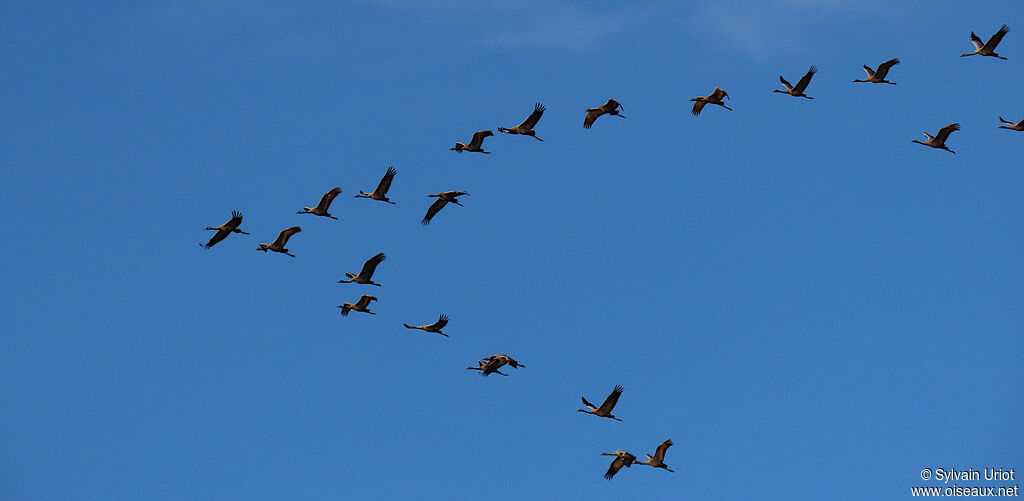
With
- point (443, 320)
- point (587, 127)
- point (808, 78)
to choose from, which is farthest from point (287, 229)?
point (808, 78)

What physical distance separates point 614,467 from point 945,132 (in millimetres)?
18495

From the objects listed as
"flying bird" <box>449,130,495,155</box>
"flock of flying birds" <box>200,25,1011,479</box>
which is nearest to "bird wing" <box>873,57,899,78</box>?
"flock of flying birds" <box>200,25,1011,479</box>

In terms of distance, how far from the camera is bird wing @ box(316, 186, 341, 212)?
64.3 metres

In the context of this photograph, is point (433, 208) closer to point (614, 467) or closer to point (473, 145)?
point (473, 145)

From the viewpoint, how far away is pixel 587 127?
2479 inches

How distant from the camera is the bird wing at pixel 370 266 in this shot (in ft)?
208

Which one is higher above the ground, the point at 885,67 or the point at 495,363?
the point at 885,67

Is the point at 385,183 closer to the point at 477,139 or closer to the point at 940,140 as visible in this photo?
the point at 477,139

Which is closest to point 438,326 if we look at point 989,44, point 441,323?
point 441,323

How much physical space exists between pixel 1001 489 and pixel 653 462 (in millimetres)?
14761

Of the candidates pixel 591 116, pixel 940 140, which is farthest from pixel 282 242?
pixel 940 140

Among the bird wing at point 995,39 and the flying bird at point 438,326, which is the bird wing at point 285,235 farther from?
the bird wing at point 995,39

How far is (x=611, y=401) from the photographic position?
61.2 m

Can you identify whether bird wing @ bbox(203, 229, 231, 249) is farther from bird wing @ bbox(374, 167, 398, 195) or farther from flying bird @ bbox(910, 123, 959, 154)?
flying bird @ bbox(910, 123, 959, 154)
